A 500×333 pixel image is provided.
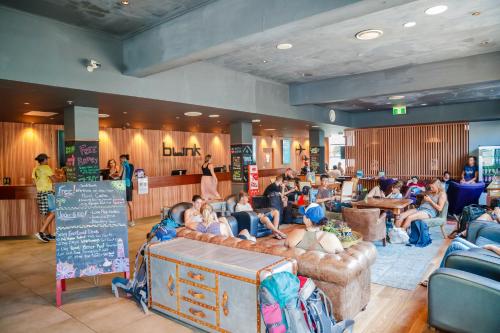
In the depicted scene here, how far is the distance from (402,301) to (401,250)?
2287 millimetres

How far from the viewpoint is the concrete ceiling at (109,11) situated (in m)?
4.14

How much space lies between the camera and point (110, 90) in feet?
17.1

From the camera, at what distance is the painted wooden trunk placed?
2730mm

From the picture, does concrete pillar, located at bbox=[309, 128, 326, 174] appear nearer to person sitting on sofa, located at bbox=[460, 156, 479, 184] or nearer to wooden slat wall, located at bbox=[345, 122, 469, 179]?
wooden slat wall, located at bbox=[345, 122, 469, 179]

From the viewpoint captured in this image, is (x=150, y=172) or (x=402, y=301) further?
(x=150, y=172)

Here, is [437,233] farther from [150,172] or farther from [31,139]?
[31,139]

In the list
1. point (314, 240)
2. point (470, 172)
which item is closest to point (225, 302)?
point (314, 240)

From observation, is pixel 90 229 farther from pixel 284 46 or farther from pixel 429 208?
pixel 429 208

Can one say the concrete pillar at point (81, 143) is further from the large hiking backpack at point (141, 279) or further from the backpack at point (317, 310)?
the backpack at point (317, 310)

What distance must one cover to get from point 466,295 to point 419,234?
3.60 meters

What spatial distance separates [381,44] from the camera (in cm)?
587

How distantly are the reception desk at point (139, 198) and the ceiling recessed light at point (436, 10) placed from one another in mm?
7707

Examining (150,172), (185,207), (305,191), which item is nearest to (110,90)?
(185,207)

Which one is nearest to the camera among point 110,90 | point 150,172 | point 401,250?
point 110,90
